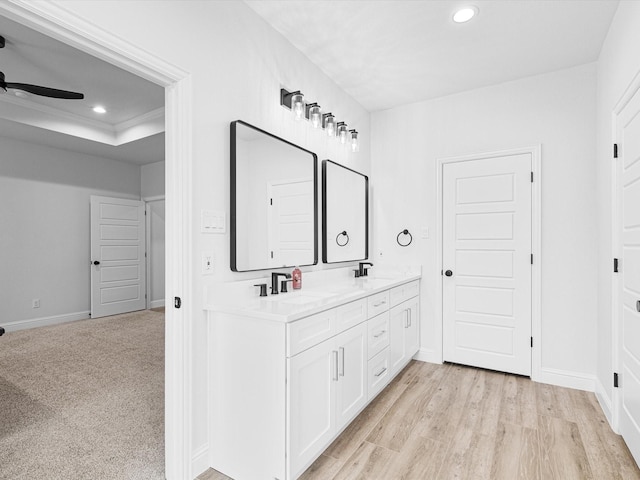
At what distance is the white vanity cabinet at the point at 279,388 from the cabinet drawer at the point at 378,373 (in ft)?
0.71

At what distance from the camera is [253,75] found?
222cm

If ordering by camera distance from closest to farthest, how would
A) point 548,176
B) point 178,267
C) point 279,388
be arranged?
point 279,388 < point 178,267 < point 548,176

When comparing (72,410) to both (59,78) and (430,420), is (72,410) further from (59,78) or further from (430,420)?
(59,78)

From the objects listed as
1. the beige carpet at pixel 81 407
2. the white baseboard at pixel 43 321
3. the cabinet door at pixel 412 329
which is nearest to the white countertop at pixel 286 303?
the cabinet door at pixel 412 329

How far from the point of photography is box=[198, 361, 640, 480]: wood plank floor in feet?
5.96

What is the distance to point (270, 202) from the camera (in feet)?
7.81

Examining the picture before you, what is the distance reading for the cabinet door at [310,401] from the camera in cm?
163

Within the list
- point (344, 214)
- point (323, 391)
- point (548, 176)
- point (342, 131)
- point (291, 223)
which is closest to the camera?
point (323, 391)

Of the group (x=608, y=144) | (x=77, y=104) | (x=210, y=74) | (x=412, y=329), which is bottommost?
(x=412, y=329)

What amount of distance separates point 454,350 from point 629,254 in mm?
1774

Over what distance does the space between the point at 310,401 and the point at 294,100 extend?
75.9 inches

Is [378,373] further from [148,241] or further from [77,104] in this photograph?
[148,241]

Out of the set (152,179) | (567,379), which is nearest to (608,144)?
(567,379)

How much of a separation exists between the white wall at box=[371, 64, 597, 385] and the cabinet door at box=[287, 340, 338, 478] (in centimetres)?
187
